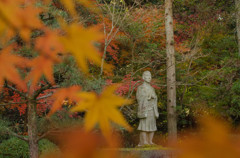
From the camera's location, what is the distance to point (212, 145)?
0.85 feet

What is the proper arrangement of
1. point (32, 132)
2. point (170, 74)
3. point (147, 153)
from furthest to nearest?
A: 1. point (170, 74)
2. point (147, 153)
3. point (32, 132)

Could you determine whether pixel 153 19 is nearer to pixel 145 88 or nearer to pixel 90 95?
pixel 145 88

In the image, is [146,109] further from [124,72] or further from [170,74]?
[124,72]

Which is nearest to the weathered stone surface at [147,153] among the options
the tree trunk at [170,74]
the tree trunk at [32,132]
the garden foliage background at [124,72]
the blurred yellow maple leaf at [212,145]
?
the blurred yellow maple leaf at [212,145]

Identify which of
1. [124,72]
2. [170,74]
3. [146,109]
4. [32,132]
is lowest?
[32,132]

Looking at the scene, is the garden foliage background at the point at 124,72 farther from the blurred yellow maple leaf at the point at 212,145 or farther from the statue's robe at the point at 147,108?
the blurred yellow maple leaf at the point at 212,145

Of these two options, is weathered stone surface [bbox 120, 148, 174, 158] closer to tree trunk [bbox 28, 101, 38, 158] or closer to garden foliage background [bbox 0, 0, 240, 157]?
garden foliage background [bbox 0, 0, 240, 157]

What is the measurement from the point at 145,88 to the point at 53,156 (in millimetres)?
5671

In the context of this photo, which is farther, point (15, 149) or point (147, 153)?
point (15, 149)

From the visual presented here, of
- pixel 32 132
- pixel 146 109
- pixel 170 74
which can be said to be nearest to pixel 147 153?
pixel 146 109

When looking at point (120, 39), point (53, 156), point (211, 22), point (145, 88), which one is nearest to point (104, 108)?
point (53, 156)

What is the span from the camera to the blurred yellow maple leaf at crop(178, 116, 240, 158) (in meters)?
0.25

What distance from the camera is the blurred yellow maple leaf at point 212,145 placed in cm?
25

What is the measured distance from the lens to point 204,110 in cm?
724
